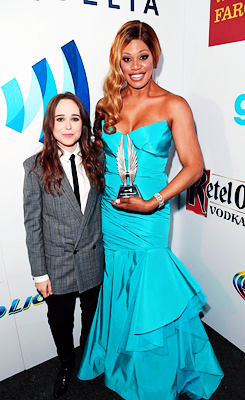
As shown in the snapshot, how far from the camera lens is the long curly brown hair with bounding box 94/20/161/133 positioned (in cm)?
177

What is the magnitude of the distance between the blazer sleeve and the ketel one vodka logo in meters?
1.26

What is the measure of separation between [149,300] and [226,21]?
1.74 meters

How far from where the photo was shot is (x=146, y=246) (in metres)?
1.90

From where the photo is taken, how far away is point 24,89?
1954 mm

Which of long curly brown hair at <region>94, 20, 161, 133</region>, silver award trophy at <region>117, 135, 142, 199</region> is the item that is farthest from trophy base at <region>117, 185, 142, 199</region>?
long curly brown hair at <region>94, 20, 161, 133</region>

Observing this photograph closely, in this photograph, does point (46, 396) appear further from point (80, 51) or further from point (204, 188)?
point (80, 51)

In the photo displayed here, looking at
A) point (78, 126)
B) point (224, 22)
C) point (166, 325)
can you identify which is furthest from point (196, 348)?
point (224, 22)

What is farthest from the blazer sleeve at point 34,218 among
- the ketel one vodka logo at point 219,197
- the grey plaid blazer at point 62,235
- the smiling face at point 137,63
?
the ketel one vodka logo at point 219,197

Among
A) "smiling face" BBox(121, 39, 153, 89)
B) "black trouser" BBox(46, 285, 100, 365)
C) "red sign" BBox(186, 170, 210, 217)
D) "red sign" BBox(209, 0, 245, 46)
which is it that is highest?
"red sign" BBox(209, 0, 245, 46)

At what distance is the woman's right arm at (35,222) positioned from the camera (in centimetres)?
174

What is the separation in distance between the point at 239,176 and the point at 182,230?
83cm

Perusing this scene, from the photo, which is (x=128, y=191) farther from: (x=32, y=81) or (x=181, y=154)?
(x=32, y=81)

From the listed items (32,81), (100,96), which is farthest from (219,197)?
(32,81)

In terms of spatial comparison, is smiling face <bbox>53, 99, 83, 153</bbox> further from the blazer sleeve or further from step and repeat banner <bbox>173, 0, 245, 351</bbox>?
step and repeat banner <bbox>173, 0, 245, 351</bbox>
